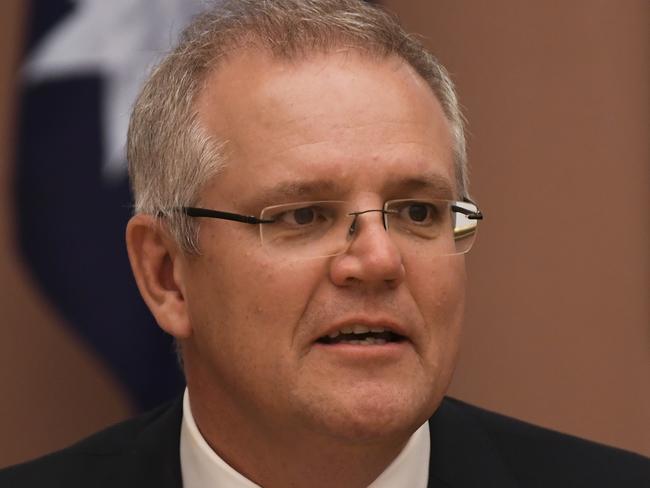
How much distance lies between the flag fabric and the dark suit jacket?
2.61ft

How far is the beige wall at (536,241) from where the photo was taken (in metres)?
3.06

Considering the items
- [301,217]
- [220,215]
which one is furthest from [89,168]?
[301,217]

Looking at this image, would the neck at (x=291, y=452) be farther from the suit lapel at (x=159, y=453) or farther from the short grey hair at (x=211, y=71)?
the short grey hair at (x=211, y=71)

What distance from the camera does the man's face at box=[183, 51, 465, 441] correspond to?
5.83 ft

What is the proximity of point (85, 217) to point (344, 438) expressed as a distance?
1.61 metres

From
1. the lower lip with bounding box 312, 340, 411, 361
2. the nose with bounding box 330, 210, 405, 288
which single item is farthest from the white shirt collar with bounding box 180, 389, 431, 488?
the nose with bounding box 330, 210, 405, 288

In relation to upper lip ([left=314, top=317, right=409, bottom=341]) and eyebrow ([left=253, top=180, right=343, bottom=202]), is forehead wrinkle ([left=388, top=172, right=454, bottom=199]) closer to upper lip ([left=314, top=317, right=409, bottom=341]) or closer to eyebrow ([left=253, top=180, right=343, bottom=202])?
eyebrow ([left=253, top=180, right=343, bottom=202])

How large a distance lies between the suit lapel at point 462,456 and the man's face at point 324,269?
0.31 metres

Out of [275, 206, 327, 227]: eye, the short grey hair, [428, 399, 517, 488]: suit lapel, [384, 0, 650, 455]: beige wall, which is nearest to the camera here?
[275, 206, 327, 227]: eye

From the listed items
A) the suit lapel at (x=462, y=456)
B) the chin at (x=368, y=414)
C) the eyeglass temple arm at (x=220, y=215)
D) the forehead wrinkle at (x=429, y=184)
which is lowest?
the suit lapel at (x=462, y=456)

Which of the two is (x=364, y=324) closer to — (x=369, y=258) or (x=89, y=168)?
(x=369, y=258)

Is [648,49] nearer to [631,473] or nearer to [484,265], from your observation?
[484,265]

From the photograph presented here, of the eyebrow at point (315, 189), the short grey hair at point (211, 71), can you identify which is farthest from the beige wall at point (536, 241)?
the eyebrow at point (315, 189)

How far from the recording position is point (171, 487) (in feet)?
7.07
